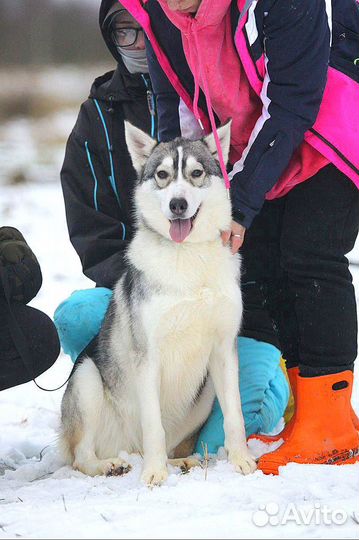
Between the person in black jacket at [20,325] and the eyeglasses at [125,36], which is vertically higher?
the eyeglasses at [125,36]

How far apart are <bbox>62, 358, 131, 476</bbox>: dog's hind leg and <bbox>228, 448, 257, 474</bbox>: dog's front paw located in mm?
535

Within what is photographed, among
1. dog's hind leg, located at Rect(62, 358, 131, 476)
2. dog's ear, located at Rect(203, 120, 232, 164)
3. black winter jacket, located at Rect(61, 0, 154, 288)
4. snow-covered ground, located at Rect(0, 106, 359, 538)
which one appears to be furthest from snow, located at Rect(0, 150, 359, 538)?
dog's ear, located at Rect(203, 120, 232, 164)

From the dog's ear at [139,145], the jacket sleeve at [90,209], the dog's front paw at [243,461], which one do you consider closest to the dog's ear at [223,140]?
→ the dog's ear at [139,145]

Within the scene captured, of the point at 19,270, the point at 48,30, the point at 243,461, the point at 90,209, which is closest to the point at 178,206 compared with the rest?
the point at 19,270

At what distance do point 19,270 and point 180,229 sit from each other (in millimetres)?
637

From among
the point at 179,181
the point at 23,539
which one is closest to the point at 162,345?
the point at 179,181

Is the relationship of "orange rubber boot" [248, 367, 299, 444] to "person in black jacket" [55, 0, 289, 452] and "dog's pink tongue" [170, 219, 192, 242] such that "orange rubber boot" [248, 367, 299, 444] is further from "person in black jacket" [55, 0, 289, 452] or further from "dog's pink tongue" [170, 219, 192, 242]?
"dog's pink tongue" [170, 219, 192, 242]

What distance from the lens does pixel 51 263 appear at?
22.5 ft

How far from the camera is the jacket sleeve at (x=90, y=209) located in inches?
142

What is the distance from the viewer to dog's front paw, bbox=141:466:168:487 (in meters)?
2.61

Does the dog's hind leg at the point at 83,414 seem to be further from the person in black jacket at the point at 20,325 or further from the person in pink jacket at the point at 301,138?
the person in pink jacket at the point at 301,138

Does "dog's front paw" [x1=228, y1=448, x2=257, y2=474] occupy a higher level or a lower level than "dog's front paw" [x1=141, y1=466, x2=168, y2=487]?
higher

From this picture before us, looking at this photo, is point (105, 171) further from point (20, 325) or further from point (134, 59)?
point (20, 325)

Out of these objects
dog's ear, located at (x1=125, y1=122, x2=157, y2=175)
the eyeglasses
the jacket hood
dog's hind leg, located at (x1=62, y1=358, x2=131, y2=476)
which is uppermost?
the eyeglasses
